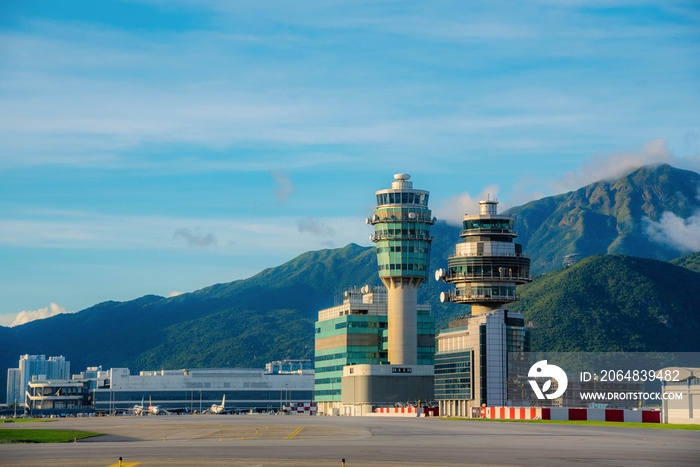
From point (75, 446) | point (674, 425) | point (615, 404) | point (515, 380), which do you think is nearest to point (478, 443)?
point (75, 446)

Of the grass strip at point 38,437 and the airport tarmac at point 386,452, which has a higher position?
the airport tarmac at point 386,452

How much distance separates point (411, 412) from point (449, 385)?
82.9ft

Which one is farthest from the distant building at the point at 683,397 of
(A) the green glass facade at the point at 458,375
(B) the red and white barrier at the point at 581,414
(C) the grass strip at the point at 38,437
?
(A) the green glass facade at the point at 458,375

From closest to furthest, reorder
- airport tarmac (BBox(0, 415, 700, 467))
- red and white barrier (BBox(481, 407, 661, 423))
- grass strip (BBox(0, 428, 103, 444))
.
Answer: airport tarmac (BBox(0, 415, 700, 467)), grass strip (BBox(0, 428, 103, 444)), red and white barrier (BBox(481, 407, 661, 423))

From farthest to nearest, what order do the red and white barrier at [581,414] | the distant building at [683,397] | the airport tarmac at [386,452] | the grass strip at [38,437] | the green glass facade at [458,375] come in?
the green glass facade at [458,375] → the red and white barrier at [581,414] → the distant building at [683,397] → the grass strip at [38,437] → the airport tarmac at [386,452]

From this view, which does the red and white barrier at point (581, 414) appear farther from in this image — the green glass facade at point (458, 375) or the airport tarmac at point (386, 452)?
the green glass facade at point (458, 375)

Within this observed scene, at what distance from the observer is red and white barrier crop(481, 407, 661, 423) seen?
352 ft

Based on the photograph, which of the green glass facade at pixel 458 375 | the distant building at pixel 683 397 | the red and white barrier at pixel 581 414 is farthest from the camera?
the green glass facade at pixel 458 375

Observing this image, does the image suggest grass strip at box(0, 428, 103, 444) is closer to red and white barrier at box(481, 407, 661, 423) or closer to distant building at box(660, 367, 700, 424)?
red and white barrier at box(481, 407, 661, 423)

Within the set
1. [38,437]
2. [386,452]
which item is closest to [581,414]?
[38,437]

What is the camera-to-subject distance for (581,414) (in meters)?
115

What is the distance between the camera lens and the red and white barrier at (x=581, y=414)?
107m

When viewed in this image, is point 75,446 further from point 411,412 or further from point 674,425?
point 411,412

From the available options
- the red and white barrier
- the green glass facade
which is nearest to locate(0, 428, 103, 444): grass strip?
the red and white barrier
